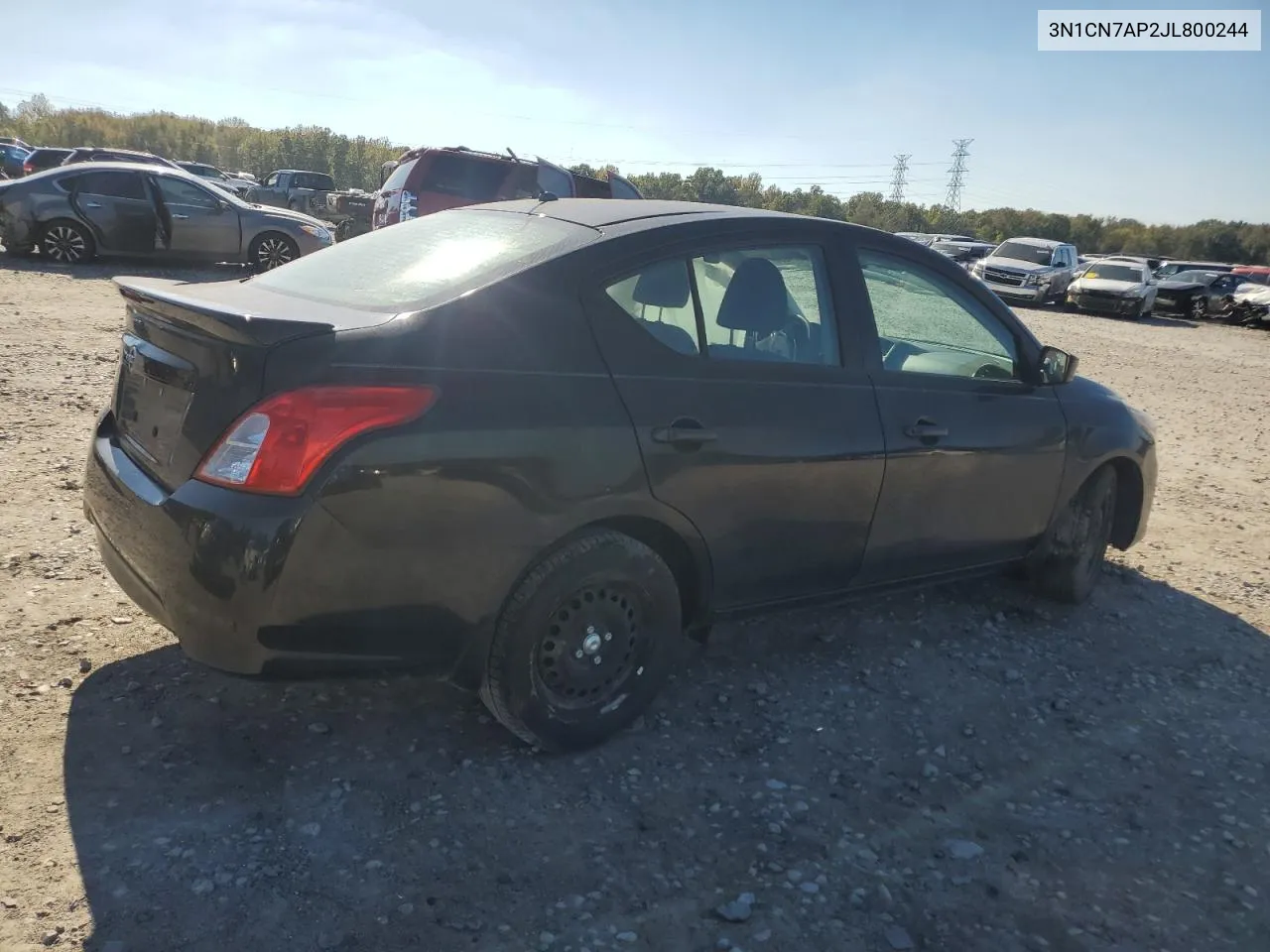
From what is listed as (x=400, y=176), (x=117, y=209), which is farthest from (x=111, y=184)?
(x=400, y=176)

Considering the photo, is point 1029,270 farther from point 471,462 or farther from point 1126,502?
point 471,462

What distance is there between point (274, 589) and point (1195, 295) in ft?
100

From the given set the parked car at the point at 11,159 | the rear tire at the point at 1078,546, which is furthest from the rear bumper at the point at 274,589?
the parked car at the point at 11,159

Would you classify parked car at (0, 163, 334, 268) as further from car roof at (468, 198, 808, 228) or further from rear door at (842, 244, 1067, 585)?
rear door at (842, 244, 1067, 585)

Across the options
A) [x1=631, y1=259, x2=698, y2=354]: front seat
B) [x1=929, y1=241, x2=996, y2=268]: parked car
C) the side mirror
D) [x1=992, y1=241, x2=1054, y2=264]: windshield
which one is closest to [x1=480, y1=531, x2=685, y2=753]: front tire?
[x1=631, y1=259, x2=698, y2=354]: front seat

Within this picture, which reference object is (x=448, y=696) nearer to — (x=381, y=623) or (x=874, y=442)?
(x=381, y=623)

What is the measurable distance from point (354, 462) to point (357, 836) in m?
1.05

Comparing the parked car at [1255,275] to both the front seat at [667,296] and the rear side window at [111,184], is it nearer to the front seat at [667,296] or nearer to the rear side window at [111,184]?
the rear side window at [111,184]

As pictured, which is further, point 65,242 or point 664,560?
point 65,242

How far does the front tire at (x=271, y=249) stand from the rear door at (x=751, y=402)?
1301cm

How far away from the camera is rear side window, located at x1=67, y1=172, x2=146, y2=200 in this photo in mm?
13703

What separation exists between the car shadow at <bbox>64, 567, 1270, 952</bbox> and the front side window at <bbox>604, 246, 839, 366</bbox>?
1314 millimetres

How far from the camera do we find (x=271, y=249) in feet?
49.4

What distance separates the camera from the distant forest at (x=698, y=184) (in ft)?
189
